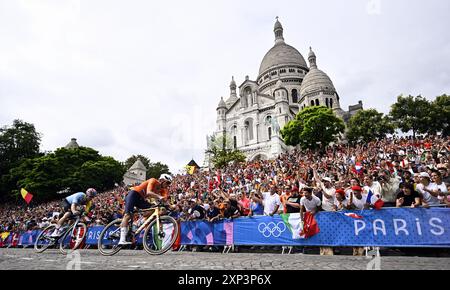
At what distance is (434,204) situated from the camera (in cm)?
649

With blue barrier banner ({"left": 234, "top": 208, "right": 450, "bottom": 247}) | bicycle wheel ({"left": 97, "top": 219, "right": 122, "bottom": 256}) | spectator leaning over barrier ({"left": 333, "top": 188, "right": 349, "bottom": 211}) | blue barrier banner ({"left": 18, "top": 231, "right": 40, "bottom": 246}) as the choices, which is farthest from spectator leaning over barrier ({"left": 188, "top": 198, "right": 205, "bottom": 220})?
blue barrier banner ({"left": 18, "top": 231, "right": 40, "bottom": 246})

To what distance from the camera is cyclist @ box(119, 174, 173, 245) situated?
628 centimetres

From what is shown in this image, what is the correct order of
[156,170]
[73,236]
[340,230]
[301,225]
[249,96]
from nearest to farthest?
[340,230] → [301,225] → [73,236] → [249,96] → [156,170]

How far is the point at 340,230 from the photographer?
23.5 ft

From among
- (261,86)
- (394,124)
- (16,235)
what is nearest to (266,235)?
(16,235)

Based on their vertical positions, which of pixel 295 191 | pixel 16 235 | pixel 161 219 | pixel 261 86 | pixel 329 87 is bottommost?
pixel 16 235

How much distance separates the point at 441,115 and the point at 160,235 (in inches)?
1884

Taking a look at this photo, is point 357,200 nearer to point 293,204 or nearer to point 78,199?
point 293,204


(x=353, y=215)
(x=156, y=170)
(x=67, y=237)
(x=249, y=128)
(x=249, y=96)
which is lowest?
(x=67, y=237)

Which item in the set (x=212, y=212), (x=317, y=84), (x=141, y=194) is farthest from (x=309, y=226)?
(x=317, y=84)

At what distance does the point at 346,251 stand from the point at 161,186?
5.32m

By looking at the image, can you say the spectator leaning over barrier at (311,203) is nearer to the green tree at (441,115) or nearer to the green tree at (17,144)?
the green tree at (441,115)

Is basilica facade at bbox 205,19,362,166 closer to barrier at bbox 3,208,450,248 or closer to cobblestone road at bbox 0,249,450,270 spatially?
barrier at bbox 3,208,450,248

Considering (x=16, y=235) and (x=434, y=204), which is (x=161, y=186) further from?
(x=16, y=235)
